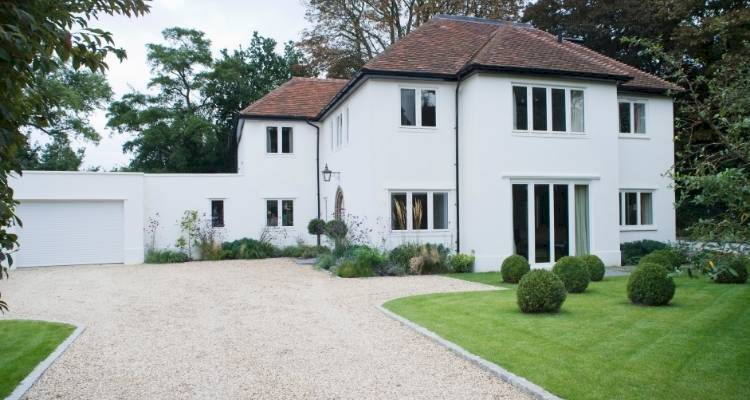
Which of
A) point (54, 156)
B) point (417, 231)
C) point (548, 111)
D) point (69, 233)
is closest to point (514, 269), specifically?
point (417, 231)

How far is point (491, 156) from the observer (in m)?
15.6

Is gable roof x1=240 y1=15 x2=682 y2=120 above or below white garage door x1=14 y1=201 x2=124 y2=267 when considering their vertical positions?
above

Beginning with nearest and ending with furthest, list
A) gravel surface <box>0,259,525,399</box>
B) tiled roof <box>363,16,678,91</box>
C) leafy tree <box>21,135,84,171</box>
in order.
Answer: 1. gravel surface <box>0,259,525,399</box>
2. tiled roof <box>363,16,678,91</box>
3. leafy tree <box>21,135,84,171</box>

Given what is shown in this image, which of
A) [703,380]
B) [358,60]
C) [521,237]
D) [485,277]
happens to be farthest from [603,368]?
[358,60]

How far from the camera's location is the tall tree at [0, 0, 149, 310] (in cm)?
303

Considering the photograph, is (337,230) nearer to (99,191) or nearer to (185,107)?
(99,191)

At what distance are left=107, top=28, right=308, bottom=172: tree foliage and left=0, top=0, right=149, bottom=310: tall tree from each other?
29.9 metres

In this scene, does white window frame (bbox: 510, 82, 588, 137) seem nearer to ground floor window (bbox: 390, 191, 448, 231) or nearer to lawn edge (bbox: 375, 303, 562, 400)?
ground floor window (bbox: 390, 191, 448, 231)

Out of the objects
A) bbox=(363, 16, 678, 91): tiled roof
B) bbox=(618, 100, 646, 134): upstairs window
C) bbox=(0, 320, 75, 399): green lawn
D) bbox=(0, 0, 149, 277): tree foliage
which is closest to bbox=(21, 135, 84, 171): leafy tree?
bbox=(363, 16, 678, 91): tiled roof

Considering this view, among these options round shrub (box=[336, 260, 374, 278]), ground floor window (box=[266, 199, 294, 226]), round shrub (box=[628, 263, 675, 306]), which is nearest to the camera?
round shrub (box=[628, 263, 675, 306])

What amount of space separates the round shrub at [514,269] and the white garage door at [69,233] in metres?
14.4

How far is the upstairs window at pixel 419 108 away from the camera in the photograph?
1661cm

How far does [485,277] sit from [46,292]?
34.8ft

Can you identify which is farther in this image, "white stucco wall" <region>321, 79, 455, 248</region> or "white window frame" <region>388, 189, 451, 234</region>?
"white window frame" <region>388, 189, 451, 234</region>
